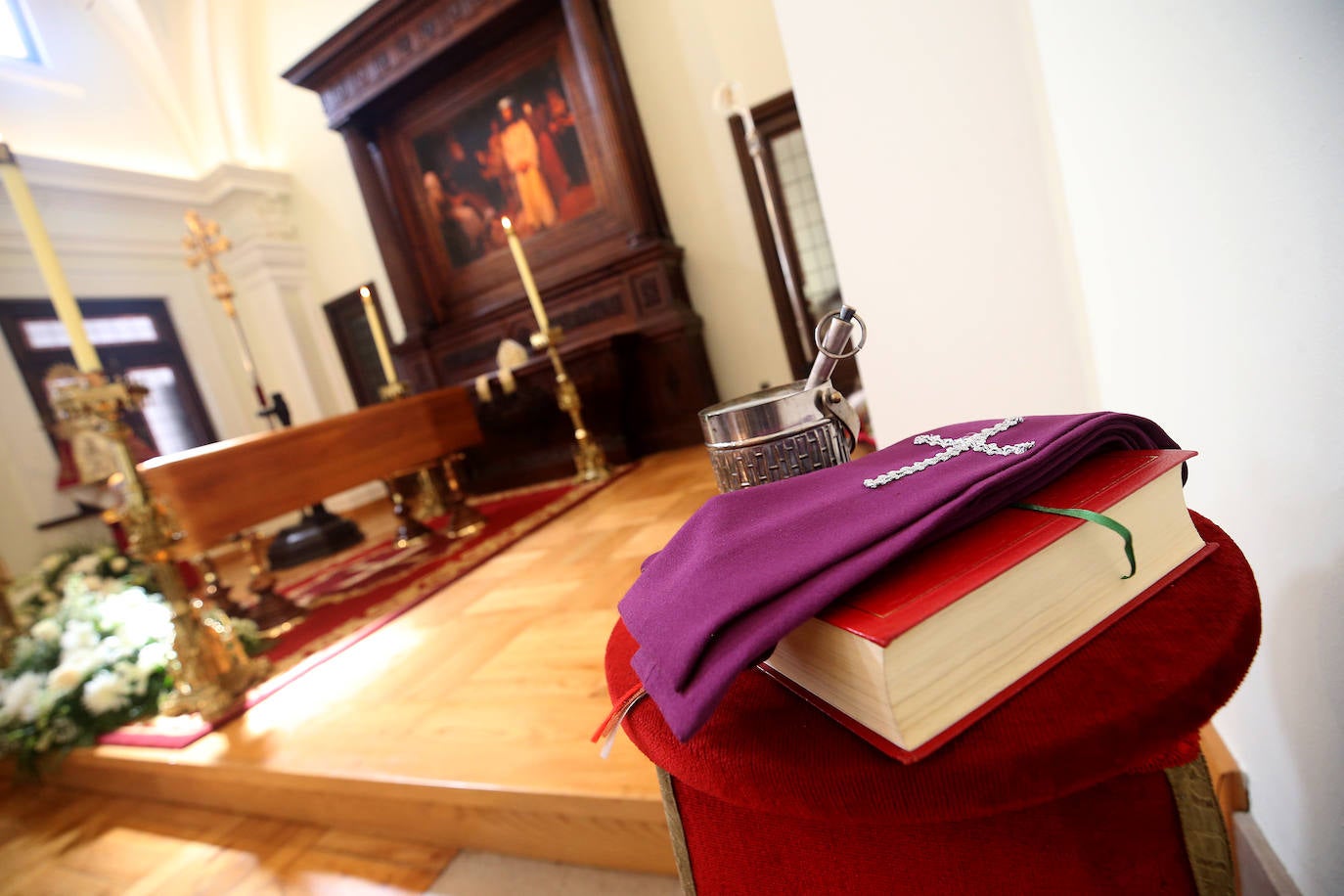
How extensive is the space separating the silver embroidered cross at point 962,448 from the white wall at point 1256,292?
0.64ft

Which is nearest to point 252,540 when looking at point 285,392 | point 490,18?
point 490,18

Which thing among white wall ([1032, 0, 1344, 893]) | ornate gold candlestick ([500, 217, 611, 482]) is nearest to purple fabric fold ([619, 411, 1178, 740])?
white wall ([1032, 0, 1344, 893])

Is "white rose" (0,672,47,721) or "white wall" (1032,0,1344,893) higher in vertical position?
"white wall" (1032,0,1344,893)

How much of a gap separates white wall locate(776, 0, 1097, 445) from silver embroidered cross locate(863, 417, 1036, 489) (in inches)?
27.1

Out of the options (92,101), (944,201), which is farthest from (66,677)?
(92,101)

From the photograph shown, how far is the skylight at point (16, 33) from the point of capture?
459 cm

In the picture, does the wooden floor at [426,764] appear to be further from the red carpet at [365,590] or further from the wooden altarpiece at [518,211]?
the wooden altarpiece at [518,211]

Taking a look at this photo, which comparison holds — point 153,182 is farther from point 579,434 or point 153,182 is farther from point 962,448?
point 962,448

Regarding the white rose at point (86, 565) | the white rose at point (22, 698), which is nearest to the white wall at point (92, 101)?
the white rose at point (86, 565)

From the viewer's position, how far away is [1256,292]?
464 millimetres

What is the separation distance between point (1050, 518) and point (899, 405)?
2.97ft

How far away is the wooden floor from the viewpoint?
3.11ft

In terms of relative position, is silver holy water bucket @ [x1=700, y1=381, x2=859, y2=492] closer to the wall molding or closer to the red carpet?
the red carpet

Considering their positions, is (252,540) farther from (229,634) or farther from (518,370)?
(518,370)
